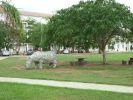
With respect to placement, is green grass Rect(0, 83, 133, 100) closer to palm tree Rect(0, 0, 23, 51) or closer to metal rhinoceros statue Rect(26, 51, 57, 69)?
palm tree Rect(0, 0, 23, 51)

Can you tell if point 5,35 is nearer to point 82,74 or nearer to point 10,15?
point 10,15

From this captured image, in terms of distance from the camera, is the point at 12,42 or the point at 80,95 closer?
the point at 80,95

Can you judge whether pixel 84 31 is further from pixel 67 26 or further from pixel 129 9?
pixel 129 9

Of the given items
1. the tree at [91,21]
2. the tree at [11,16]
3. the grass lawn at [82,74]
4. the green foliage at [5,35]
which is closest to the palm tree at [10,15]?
the tree at [11,16]

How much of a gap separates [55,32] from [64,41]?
5.08 feet

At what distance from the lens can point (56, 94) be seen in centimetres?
1427

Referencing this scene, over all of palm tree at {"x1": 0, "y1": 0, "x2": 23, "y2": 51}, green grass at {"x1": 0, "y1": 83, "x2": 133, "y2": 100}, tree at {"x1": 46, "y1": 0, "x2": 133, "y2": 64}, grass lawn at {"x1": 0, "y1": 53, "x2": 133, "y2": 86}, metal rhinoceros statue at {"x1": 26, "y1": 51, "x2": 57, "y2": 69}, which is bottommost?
green grass at {"x1": 0, "y1": 83, "x2": 133, "y2": 100}

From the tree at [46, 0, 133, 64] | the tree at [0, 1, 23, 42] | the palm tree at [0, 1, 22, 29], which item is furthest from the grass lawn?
the palm tree at [0, 1, 22, 29]

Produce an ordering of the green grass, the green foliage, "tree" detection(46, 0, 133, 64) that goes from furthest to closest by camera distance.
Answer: "tree" detection(46, 0, 133, 64) < the green foliage < the green grass

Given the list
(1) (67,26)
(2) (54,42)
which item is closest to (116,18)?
(1) (67,26)

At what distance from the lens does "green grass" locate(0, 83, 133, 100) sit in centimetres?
1332

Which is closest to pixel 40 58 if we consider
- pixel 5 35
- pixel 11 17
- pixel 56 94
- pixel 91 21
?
pixel 91 21

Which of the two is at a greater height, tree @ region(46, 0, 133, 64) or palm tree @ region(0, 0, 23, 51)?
tree @ region(46, 0, 133, 64)

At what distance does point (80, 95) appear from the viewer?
14000 mm
